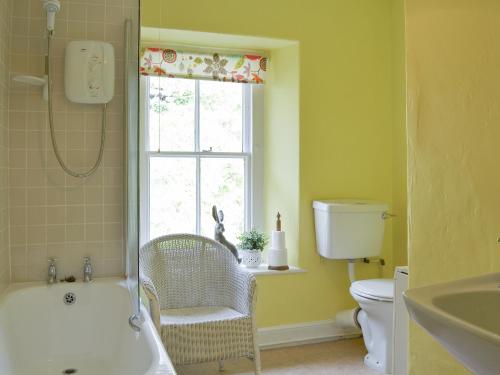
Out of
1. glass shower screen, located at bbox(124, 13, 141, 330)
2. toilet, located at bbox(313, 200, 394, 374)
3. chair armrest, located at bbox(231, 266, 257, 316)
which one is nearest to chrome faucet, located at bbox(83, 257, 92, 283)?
glass shower screen, located at bbox(124, 13, 141, 330)

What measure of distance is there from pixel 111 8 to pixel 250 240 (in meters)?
1.63

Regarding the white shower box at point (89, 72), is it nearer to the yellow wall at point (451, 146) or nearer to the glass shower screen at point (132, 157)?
the glass shower screen at point (132, 157)

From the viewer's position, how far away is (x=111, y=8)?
260 cm

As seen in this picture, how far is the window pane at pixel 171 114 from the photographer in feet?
11.0

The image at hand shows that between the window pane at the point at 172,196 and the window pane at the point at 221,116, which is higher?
the window pane at the point at 221,116

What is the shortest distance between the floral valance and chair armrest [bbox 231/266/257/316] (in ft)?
4.49

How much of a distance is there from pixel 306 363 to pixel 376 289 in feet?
2.03

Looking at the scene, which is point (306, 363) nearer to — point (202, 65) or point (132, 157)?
point (132, 157)

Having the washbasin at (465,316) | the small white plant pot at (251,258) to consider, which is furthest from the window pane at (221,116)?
the washbasin at (465,316)

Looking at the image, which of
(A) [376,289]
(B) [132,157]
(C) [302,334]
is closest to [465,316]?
(B) [132,157]

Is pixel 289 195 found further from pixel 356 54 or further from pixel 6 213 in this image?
pixel 6 213

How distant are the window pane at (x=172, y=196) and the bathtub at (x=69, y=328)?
36.4 inches

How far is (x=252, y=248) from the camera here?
331 centimetres

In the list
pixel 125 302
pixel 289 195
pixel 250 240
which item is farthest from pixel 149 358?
pixel 289 195
